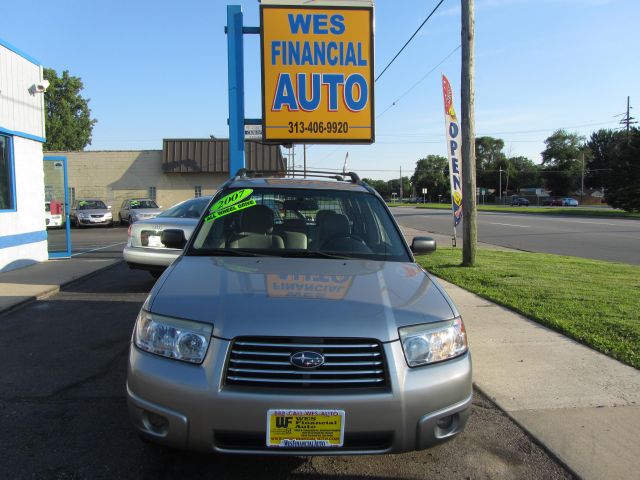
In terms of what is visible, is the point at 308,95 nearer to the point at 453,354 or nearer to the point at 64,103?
the point at 453,354

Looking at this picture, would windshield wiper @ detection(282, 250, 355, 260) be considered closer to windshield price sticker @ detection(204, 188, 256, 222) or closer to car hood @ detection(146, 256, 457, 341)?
car hood @ detection(146, 256, 457, 341)

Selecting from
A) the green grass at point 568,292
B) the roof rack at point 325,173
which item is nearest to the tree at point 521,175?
the green grass at point 568,292

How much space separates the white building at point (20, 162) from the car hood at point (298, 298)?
8708 millimetres

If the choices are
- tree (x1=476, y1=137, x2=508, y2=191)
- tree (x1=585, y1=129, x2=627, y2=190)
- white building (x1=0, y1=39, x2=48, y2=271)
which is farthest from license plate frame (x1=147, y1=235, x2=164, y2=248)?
tree (x1=476, y1=137, x2=508, y2=191)

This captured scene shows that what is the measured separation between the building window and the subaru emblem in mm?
9938

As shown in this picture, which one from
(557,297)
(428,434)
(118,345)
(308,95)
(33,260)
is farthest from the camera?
(33,260)

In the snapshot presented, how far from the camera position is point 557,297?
729cm

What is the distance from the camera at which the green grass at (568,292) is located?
5.42m

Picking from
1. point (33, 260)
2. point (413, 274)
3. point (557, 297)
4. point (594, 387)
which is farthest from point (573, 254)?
point (33, 260)

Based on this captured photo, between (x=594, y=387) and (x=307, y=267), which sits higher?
(x=307, y=267)

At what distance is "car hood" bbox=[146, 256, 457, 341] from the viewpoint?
251 centimetres

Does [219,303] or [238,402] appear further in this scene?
[219,303]

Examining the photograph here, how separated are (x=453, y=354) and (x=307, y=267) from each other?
1.10 m

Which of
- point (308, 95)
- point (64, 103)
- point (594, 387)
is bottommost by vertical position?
point (594, 387)
